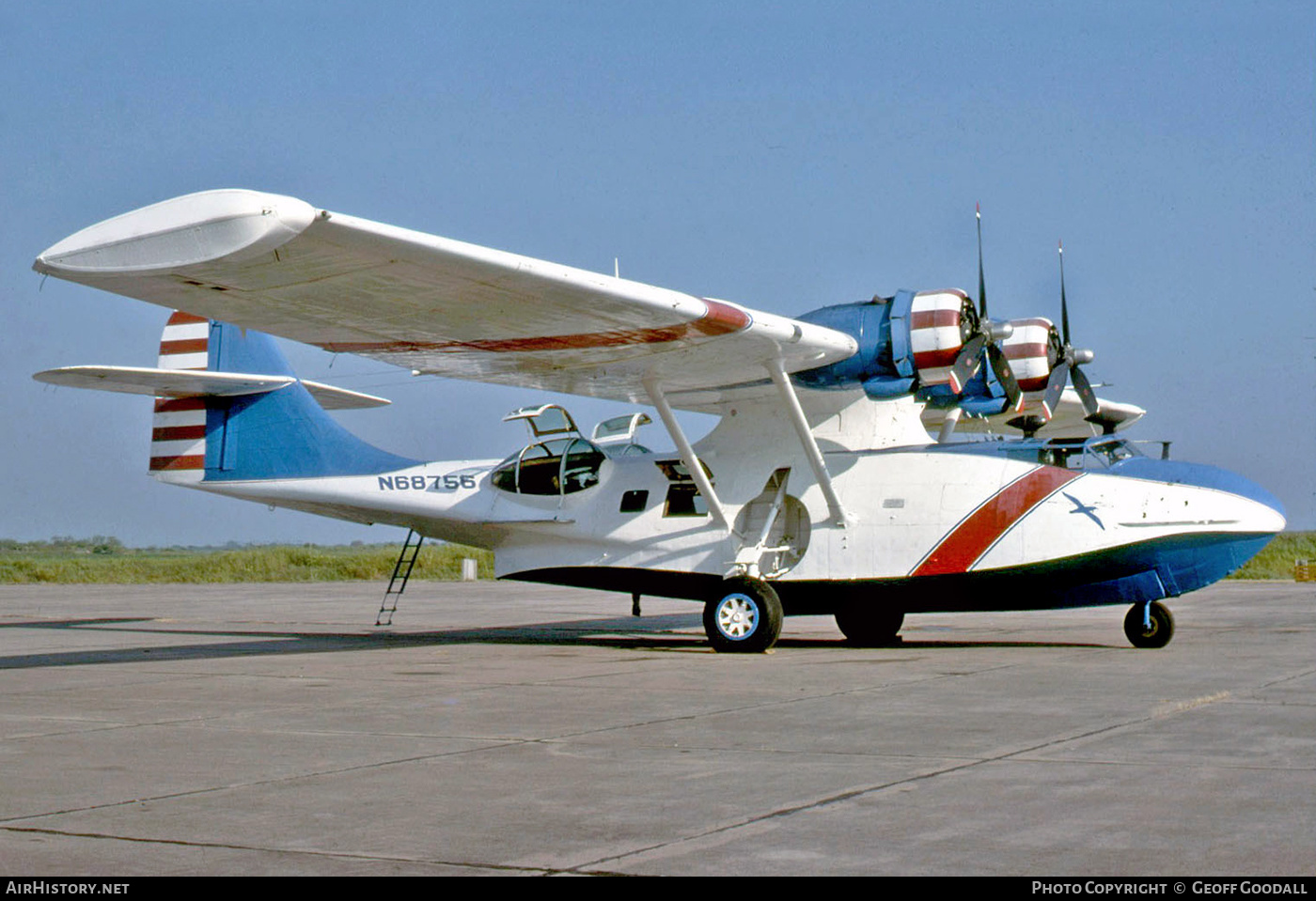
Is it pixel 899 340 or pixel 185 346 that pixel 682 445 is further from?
pixel 185 346

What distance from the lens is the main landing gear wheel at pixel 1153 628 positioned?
1430cm

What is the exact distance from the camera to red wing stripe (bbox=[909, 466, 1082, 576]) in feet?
46.6

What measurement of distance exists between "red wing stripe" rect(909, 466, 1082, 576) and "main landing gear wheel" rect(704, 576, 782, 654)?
5.85ft

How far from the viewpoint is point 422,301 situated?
1225 cm

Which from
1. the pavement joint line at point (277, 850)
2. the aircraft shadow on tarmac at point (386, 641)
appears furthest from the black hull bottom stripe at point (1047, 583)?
the pavement joint line at point (277, 850)

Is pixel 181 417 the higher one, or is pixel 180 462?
pixel 181 417

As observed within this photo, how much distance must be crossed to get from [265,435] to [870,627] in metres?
8.25

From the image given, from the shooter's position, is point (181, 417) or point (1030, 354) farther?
point (181, 417)

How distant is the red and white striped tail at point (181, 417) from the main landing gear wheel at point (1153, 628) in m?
11.8

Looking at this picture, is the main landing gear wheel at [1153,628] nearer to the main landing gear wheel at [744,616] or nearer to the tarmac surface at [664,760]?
the tarmac surface at [664,760]

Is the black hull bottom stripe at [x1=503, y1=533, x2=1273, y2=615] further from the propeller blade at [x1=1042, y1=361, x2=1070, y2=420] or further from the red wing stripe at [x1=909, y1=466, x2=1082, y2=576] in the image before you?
the propeller blade at [x1=1042, y1=361, x2=1070, y2=420]

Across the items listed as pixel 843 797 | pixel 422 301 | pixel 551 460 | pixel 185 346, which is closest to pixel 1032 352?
pixel 551 460

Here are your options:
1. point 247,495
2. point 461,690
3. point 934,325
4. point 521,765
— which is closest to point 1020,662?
point 934,325

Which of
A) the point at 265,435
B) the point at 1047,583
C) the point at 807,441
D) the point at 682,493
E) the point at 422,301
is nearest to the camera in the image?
the point at 422,301
